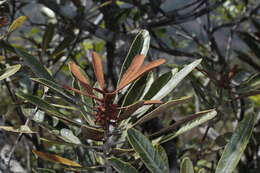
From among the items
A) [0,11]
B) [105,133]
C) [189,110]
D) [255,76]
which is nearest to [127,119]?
[105,133]

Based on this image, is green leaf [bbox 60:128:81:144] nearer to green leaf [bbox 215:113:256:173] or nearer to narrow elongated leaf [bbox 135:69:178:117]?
narrow elongated leaf [bbox 135:69:178:117]

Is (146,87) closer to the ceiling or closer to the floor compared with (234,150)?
closer to the ceiling

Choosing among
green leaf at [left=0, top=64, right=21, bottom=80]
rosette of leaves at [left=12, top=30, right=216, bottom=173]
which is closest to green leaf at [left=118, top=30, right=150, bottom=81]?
rosette of leaves at [left=12, top=30, right=216, bottom=173]

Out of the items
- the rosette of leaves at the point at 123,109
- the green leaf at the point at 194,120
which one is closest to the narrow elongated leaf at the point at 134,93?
the rosette of leaves at the point at 123,109

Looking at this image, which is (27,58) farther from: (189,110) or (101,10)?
(189,110)

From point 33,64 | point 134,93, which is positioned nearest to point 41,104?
point 33,64

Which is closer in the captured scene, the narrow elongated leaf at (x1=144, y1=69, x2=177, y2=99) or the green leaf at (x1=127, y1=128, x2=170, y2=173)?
the green leaf at (x1=127, y1=128, x2=170, y2=173)
